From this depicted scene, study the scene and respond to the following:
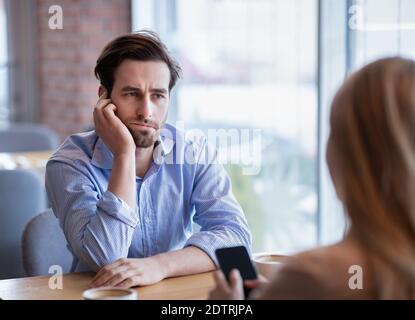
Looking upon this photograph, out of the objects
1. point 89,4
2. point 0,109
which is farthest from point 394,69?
point 0,109

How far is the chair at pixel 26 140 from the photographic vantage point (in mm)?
4680

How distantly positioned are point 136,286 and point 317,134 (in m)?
2.01

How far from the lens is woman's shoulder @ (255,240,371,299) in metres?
1.18

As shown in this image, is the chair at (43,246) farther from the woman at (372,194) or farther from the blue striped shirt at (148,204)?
the woman at (372,194)

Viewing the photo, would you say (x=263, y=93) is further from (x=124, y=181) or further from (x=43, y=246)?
(x=124, y=181)

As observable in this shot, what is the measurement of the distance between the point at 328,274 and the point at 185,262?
0.74 meters

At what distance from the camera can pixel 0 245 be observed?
290 centimetres

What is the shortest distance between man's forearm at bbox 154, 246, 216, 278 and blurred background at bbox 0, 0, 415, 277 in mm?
1174

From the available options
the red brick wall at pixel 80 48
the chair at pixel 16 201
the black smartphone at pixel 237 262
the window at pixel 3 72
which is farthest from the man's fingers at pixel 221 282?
the window at pixel 3 72

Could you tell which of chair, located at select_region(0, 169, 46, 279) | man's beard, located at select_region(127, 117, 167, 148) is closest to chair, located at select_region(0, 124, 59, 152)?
chair, located at select_region(0, 169, 46, 279)

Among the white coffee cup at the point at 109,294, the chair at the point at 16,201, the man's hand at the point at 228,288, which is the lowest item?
the chair at the point at 16,201

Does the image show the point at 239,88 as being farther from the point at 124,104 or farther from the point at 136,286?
the point at 136,286

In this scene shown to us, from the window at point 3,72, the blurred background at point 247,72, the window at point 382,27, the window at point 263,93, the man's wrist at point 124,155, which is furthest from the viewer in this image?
the window at point 3,72

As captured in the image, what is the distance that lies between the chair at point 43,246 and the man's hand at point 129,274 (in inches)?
18.0
